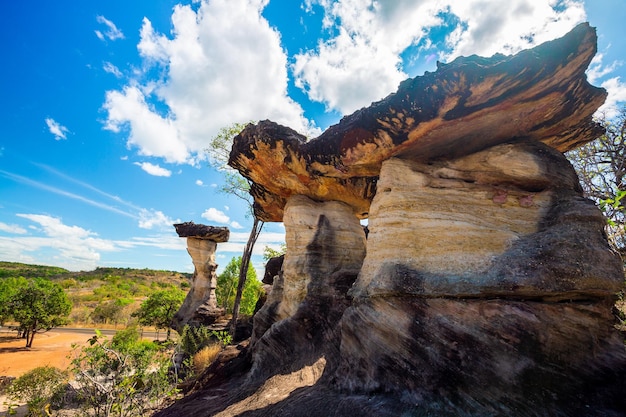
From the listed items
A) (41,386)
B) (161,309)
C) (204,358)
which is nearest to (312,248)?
(204,358)

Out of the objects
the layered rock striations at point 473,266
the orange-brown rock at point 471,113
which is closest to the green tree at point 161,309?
the layered rock striations at point 473,266

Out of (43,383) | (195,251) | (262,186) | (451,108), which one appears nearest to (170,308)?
(195,251)

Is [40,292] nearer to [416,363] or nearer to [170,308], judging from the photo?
[170,308]

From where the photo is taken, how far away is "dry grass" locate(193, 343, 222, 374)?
14.7 meters

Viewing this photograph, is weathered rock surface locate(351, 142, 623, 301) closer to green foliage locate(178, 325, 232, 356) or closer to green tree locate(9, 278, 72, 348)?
green foliage locate(178, 325, 232, 356)

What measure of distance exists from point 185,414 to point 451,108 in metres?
9.13

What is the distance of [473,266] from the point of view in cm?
529

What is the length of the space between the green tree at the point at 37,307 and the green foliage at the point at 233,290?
1345 cm

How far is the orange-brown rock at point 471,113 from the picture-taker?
194 inches

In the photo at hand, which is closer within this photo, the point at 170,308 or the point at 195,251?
the point at 195,251

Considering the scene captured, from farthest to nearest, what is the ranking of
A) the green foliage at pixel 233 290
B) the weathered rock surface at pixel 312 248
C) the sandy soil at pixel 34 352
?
the green foliage at pixel 233 290, the sandy soil at pixel 34 352, the weathered rock surface at pixel 312 248

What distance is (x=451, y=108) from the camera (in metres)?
5.60

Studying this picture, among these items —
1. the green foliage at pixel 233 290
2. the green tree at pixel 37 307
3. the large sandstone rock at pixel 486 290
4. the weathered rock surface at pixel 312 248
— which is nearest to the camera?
the large sandstone rock at pixel 486 290

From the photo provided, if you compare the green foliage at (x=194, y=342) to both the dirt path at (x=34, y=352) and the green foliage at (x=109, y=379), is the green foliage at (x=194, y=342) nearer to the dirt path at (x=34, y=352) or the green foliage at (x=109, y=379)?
the dirt path at (x=34, y=352)
